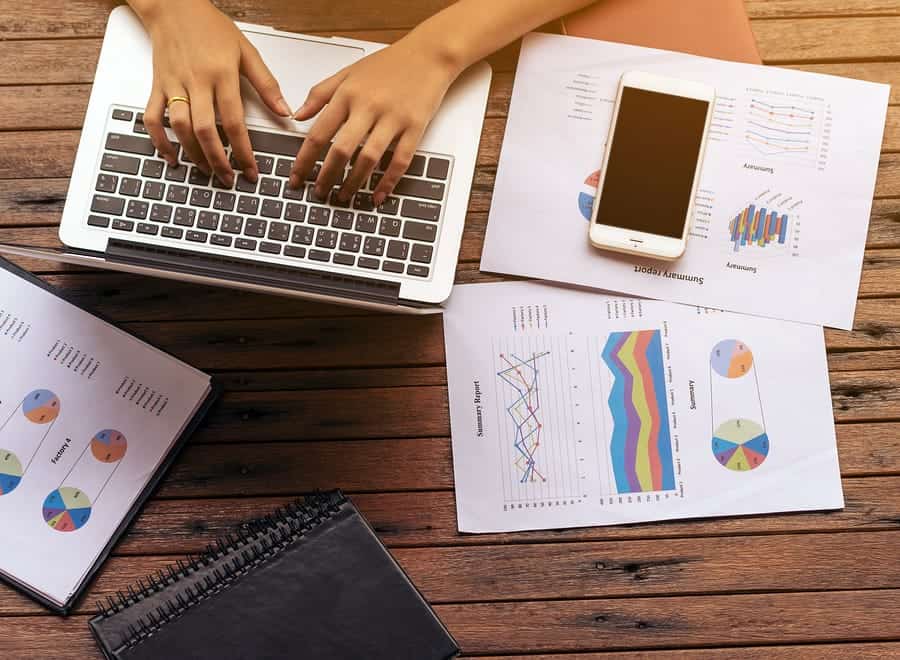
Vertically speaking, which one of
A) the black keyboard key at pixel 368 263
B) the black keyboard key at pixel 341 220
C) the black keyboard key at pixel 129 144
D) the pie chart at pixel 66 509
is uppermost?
the black keyboard key at pixel 129 144

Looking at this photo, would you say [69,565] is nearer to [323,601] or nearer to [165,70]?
[323,601]

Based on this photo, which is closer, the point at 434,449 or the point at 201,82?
the point at 201,82

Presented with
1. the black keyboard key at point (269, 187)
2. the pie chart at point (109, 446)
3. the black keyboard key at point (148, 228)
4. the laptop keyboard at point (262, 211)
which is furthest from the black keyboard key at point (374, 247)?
the pie chart at point (109, 446)

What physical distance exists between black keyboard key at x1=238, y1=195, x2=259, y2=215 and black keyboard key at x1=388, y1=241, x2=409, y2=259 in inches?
5.7

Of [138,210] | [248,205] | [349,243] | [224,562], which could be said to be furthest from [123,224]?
[224,562]

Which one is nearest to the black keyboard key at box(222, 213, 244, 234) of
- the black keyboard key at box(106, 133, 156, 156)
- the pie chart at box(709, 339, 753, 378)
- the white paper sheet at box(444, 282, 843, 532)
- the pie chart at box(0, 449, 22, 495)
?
the black keyboard key at box(106, 133, 156, 156)

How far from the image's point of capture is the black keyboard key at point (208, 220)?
2.80 feet

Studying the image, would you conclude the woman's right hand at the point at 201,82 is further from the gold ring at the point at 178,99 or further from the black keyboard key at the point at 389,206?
the black keyboard key at the point at 389,206

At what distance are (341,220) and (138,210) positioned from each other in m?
0.21

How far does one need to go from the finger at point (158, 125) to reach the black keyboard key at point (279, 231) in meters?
0.12

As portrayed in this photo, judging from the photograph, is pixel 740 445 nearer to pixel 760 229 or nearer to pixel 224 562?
pixel 760 229

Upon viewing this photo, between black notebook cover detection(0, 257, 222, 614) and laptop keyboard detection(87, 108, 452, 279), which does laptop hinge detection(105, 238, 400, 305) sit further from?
black notebook cover detection(0, 257, 222, 614)

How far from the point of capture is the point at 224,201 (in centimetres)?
86

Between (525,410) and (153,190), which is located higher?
(153,190)
